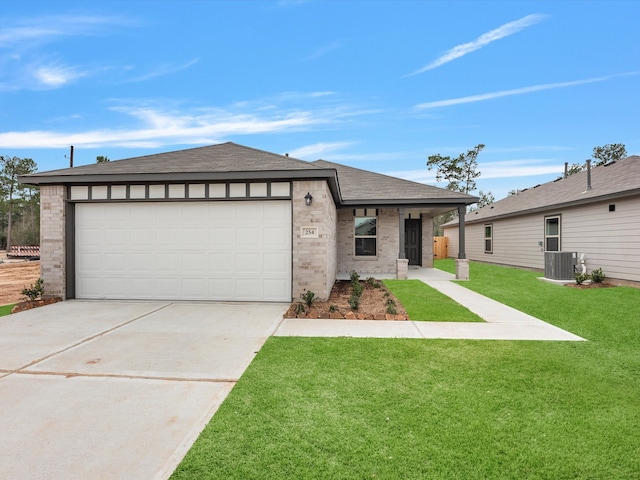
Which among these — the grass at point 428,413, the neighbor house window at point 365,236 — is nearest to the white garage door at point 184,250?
the grass at point 428,413

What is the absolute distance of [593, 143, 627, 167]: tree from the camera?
3600 cm

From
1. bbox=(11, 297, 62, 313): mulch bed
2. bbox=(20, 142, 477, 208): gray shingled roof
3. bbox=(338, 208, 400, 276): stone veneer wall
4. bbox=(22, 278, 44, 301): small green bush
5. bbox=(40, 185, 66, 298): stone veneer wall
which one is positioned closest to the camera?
bbox=(11, 297, 62, 313): mulch bed

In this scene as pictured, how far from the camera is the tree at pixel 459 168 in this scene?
121 ft

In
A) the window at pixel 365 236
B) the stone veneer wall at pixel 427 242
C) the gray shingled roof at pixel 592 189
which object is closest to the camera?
the gray shingled roof at pixel 592 189

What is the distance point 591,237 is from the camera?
11.6 metres

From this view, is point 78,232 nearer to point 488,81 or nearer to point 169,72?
point 169,72

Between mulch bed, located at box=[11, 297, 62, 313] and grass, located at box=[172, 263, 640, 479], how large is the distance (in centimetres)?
627

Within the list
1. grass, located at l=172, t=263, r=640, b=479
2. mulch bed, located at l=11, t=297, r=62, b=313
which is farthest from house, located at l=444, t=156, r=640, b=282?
mulch bed, located at l=11, t=297, r=62, b=313

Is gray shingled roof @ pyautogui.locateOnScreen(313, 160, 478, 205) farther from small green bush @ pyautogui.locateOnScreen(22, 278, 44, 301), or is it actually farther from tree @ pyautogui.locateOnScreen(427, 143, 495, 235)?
tree @ pyautogui.locateOnScreen(427, 143, 495, 235)

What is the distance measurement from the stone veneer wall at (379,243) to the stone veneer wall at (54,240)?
9.50 m

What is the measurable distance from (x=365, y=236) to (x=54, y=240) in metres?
10.6

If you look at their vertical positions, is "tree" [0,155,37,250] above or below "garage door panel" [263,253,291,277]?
above

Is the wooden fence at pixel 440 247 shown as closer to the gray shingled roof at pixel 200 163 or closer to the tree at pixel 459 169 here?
the tree at pixel 459 169

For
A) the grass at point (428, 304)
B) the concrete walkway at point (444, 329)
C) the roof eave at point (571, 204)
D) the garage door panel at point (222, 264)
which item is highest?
the roof eave at point (571, 204)
